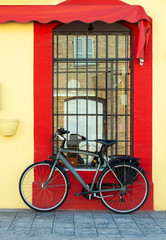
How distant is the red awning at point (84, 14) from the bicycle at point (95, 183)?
6.15 ft

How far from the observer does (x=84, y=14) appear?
206 inches

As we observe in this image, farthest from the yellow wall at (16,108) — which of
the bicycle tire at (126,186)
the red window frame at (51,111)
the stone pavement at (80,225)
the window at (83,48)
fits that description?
the bicycle tire at (126,186)

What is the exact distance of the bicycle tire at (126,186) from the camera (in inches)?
204

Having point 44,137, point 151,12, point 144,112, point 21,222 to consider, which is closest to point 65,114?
point 44,137

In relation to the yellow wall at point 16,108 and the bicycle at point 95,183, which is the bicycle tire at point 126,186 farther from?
the yellow wall at point 16,108

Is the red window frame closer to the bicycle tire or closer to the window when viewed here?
the bicycle tire

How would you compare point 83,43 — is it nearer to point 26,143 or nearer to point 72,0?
point 72,0

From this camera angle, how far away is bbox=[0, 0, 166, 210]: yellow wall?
5.44m

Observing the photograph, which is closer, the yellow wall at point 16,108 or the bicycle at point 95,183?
the bicycle at point 95,183

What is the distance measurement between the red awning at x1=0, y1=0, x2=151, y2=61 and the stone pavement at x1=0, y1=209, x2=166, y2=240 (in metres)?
2.71

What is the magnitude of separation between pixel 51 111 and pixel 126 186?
6.04ft

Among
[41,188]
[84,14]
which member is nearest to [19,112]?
[41,188]

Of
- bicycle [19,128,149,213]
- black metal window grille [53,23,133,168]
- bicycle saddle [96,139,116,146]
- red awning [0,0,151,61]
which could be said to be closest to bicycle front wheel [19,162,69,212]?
bicycle [19,128,149,213]

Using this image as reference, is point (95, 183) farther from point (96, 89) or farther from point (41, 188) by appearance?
point (96, 89)
